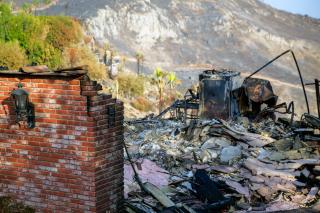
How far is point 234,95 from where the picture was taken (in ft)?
52.6

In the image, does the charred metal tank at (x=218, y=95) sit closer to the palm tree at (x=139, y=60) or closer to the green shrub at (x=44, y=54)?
the green shrub at (x=44, y=54)

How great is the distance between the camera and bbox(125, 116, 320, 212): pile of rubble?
7.54 meters

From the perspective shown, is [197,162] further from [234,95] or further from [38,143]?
[234,95]

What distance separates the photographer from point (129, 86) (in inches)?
1802

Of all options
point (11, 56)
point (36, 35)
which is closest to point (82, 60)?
point (36, 35)

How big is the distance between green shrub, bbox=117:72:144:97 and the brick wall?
3876cm

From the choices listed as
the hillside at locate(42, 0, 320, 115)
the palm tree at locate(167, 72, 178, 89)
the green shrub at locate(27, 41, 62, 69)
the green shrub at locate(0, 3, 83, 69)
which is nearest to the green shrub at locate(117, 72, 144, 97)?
the palm tree at locate(167, 72, 178, 89)

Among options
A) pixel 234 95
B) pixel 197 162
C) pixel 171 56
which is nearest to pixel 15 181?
pixel 197 162

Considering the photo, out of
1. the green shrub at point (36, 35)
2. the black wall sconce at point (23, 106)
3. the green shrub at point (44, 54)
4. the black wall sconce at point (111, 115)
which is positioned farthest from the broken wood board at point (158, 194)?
the green shrub at point (44, 54)

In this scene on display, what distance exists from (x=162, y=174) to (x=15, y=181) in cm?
347

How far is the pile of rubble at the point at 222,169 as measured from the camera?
7.54 meters

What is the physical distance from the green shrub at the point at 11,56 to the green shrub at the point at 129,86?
43.2 feet

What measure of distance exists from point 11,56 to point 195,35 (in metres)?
41.6

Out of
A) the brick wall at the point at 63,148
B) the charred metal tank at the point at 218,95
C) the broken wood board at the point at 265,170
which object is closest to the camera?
the brick wall at the point at 63,148
